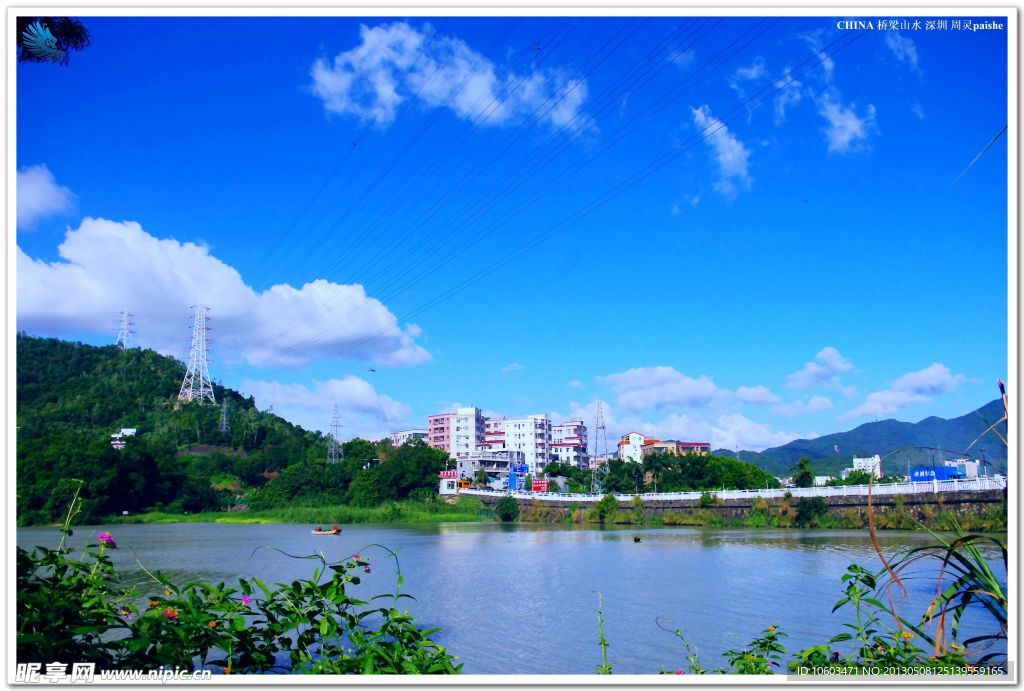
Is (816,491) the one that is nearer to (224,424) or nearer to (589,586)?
(589,586)

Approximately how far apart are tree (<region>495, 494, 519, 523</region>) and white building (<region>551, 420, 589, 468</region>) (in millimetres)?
19458

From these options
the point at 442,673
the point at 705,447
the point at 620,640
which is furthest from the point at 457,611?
the point at 705,447

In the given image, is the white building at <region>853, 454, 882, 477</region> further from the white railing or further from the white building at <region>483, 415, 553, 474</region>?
the white building at <region>483, 415, 553, 474</region>

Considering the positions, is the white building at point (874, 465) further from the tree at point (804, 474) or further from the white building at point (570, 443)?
the white building at point (570, 443)

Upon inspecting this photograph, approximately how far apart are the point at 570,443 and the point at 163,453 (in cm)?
3415

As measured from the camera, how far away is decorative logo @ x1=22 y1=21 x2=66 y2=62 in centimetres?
298

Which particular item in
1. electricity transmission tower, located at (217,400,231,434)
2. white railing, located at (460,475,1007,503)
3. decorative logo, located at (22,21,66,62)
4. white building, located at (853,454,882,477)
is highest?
electricity transmission tower, located at (217,400,231,434)

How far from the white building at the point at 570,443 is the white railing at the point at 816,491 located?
2030cm

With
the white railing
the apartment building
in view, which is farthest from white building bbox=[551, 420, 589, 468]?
the white railing

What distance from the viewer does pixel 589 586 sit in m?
9.45

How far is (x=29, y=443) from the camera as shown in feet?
43.3

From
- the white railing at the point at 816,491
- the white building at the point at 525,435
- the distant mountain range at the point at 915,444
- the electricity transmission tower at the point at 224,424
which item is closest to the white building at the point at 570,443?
the white building at the point at 525,435

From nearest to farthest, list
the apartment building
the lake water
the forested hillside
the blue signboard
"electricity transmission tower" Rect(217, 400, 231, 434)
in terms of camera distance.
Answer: the lake water < the forested hillside < the blue signboard < "electricity transmission tower" Rect(217, 400, 231, 434) < the apartment building

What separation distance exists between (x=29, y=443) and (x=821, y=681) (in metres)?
14.6
